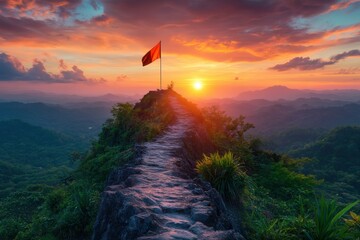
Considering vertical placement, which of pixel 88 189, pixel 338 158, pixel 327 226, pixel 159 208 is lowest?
pixel 338 158

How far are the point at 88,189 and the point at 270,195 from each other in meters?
8.23

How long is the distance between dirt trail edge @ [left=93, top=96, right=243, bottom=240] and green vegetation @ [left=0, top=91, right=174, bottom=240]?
61.7 inches

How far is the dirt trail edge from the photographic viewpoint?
4.84 meters

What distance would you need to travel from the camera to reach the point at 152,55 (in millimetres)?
22562

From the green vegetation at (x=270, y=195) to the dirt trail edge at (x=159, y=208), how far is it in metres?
1.08

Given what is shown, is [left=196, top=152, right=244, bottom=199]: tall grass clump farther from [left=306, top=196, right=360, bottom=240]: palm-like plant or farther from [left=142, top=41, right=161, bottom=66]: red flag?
[left=142, top=41, right=161, bottom=66]: red flag

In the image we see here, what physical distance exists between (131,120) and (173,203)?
13.2 meters

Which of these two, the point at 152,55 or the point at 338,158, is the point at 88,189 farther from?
the point at 338,158

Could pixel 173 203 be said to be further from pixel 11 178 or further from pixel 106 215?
pixel 11 178

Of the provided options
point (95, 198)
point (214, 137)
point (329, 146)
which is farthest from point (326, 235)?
point (329, 146)

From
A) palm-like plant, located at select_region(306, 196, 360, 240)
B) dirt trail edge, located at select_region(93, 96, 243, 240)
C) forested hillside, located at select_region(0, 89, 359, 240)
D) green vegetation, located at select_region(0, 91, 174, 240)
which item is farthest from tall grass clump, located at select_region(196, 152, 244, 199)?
green vegetation, located at select_region(0, 91, 174, 240)

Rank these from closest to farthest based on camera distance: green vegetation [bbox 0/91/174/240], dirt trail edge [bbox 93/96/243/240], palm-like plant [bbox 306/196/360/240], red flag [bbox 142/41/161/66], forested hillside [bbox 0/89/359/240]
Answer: dirt trail edge [bbox 93/96/243/240] < palm-like plant [bbox 306/196/360/240] < forested hillside [bbox 0/89/359/240] < green vegetation [bbox 0/91/174/240] < red flag [bbox 142/41/161/66]

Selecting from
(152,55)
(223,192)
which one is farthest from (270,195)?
(152,55)

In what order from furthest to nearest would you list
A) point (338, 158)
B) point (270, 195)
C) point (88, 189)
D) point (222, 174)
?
point (338, 158)
point (270, 195)
point (88, 189)
point (222, 174)
